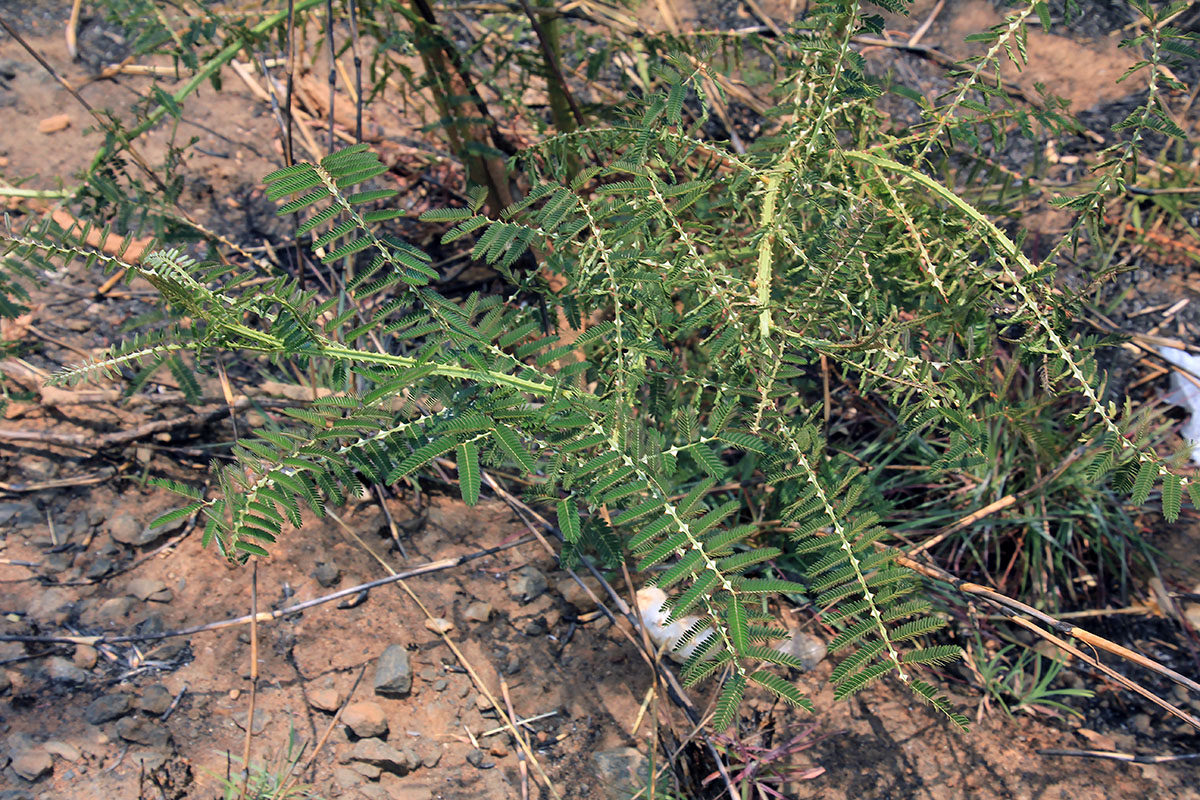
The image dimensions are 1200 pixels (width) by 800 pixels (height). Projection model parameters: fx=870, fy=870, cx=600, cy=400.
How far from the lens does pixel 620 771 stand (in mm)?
1670

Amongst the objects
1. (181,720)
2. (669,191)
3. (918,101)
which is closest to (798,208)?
(669,191)

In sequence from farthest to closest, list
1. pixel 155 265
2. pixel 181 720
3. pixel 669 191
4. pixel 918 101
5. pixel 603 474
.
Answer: pixel 918 101
pixel 181 720
pixel 669 191
pixel 603 474
pixel 155 265

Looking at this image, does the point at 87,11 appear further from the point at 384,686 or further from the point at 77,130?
the point at 384,686

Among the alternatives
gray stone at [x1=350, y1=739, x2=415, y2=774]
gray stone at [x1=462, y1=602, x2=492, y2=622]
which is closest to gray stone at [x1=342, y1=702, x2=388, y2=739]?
gray stone at [x1=350, y1=739, x2=415, y2=774]

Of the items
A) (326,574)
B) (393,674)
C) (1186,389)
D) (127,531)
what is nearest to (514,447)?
(393,674)

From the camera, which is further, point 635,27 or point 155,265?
point 635,27

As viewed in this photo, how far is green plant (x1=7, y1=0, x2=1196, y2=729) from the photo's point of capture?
1.25 metres

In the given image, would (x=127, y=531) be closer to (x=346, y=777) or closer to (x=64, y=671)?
(x=64, y=671)

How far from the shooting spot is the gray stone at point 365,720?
5.37ft

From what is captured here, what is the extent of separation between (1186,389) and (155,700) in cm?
260

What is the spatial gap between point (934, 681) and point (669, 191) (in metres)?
1.25

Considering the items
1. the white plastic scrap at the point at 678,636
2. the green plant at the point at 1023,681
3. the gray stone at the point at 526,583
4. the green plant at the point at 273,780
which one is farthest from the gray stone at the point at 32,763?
the green plant at the point at 1023,681

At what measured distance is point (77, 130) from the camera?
8.91ft

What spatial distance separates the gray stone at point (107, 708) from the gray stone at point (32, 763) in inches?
3.7
